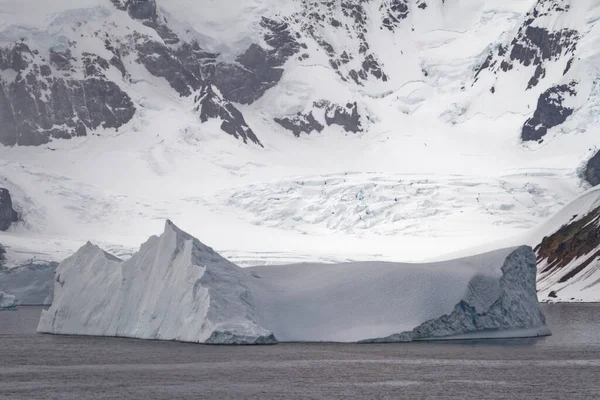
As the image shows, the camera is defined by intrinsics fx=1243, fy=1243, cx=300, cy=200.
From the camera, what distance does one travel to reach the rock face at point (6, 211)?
168625 millimetres

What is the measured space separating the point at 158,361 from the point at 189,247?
25.5ft

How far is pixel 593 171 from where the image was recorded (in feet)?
632

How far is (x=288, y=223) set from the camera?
607ft

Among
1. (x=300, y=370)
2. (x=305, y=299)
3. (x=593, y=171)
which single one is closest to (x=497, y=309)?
(x=305, y=299)

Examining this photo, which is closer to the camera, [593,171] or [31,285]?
[31,285]

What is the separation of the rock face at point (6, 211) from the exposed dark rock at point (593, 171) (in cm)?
8606

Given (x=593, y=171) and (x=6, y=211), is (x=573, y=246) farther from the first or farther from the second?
(x=6, y=211)

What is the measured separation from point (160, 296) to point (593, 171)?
14027cm

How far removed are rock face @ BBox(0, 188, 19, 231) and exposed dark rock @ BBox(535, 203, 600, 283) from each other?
74541 millimetres

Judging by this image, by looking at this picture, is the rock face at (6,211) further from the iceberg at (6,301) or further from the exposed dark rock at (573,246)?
the exposed dark rock at (573,246)

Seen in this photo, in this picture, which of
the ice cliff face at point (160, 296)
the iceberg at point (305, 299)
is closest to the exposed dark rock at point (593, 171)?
the iceberg at point (305, 299)

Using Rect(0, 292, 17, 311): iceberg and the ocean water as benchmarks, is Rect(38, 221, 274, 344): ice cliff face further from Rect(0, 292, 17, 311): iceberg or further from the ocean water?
Rect(0, 292, 17, 311): iceberg

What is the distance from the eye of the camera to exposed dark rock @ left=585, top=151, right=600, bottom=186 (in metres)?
191

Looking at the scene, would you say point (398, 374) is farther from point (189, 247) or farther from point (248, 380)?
point (189, 247)
